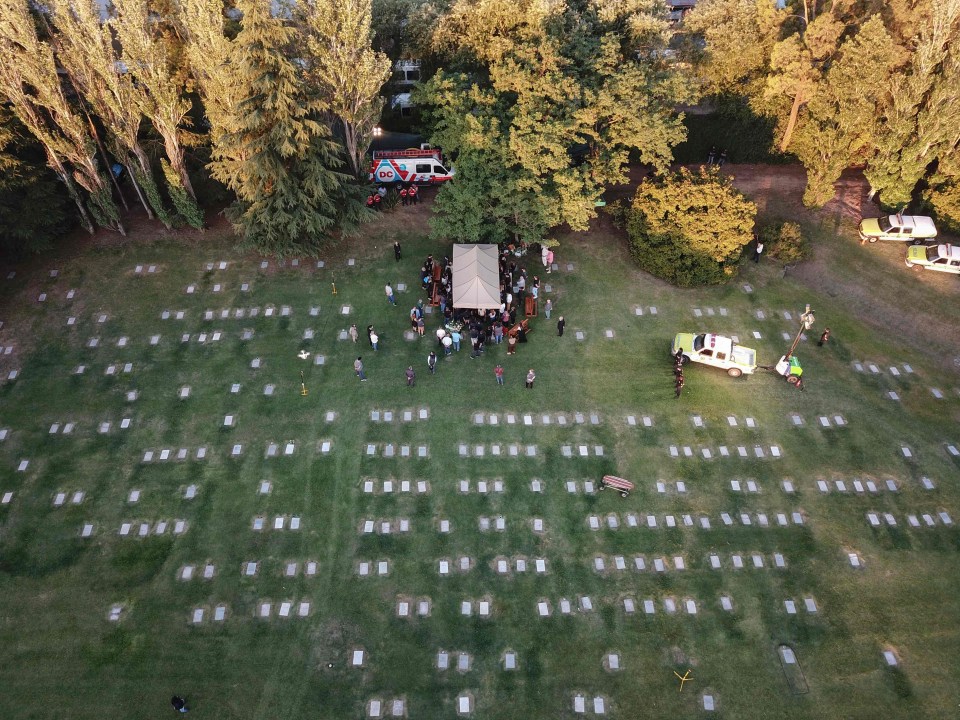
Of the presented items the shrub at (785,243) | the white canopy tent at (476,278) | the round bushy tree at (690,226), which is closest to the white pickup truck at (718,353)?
the round bushy tree at (690,226)

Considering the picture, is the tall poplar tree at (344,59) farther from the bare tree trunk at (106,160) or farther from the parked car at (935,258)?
the parked car at (935,258)

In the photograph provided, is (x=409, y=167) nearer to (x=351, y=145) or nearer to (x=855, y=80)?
(x=351, y=145)

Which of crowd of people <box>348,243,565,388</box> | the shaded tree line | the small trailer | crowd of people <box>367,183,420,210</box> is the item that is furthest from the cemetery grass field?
the shaded tree line

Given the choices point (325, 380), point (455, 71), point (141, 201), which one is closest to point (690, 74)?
point (455, 71)

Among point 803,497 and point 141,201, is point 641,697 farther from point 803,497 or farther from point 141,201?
point 141,201

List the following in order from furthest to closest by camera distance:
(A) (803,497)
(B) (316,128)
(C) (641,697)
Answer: (B) (316,128), (A) (803,497), (C) (641,697)

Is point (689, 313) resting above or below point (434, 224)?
below
